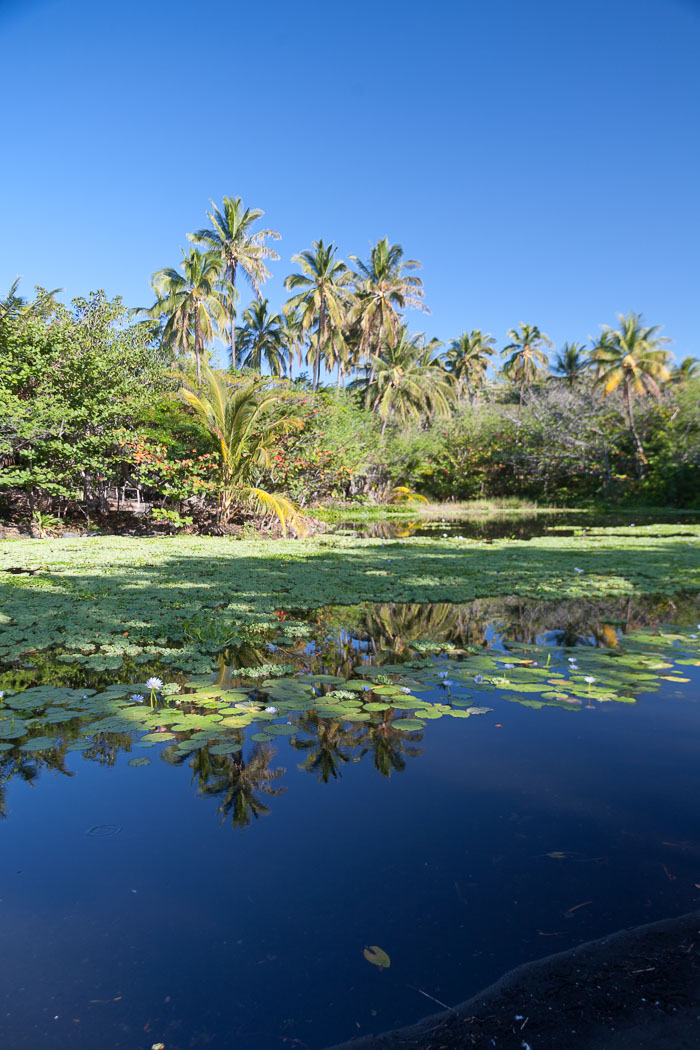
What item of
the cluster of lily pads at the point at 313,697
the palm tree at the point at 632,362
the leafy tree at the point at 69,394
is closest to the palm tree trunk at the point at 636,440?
the palm tree at the point at 632,362

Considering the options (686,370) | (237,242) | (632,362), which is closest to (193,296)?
(237,242)

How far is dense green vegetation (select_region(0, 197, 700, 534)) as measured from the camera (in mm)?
12156

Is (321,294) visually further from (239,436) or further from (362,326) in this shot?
(239,436)

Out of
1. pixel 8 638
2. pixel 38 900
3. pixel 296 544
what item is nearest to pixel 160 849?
pixel 38 900

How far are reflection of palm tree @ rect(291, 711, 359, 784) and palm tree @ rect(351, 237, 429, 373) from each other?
2883 centimetres

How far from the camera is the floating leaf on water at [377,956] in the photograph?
1530 millimetres

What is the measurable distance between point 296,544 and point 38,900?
32.4 ft

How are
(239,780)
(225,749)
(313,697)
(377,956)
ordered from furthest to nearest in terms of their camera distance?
(313,697), (225,749), (239,780), (377,956)

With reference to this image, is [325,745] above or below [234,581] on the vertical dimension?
below

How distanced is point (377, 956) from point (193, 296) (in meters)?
28.4

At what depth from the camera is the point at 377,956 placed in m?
1.56

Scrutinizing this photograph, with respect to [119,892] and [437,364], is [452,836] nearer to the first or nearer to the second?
[119,892]

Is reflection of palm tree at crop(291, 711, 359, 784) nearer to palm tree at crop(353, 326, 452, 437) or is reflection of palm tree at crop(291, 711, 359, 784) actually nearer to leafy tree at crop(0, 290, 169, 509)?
leafy tree at crop(0, 290, 169, 509)

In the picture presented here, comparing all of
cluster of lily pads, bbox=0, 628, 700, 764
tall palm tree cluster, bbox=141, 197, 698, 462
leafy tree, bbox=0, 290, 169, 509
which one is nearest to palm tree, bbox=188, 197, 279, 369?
tall palm tree cluster, bbox=141, 197, 698, 462
